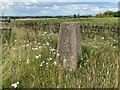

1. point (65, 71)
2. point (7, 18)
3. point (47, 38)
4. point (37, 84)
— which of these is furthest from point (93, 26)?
point (37, 84)

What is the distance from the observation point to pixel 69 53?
211 inches

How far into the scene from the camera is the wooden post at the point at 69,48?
532 centimetres

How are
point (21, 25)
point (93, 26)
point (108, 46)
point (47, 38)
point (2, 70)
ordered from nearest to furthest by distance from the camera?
1. point (2, 70)
2. point (108, 46)
3. point (47, 38)
4. point (93, 26)
5. point (21, 25)

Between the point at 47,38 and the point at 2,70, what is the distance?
7.89 ft

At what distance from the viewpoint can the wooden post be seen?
17.5 ft

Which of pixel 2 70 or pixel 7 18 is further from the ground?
pixel 7 18

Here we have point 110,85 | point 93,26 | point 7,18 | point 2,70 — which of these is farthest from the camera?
point 7,18

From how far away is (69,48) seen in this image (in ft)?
17.6

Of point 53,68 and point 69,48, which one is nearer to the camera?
point 53,68

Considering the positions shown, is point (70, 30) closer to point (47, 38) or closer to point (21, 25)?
Answer: point (47, 38)

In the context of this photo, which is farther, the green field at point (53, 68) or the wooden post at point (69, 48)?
the wooden post at point (69, 48)

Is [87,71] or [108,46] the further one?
[108,46]

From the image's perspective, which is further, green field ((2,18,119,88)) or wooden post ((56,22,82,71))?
wooden post ((56,22,82,71))

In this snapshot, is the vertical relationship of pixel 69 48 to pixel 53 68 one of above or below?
above
